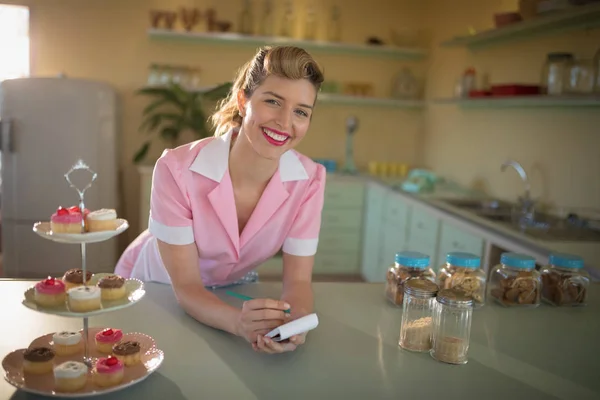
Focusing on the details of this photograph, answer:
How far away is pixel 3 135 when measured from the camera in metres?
3.84

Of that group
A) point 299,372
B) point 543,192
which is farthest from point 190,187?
point 543,192

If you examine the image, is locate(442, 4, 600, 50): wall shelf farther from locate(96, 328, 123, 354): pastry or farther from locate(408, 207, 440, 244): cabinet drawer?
locate(96, 328, 123, 354): pastry

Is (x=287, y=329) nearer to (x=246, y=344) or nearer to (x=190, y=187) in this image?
(x=246, y=344)

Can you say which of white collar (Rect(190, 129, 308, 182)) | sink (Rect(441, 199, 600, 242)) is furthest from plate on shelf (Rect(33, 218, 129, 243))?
sink (Rect(441, 199, 600, 242))

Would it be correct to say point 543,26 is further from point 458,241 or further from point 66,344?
point 66,344

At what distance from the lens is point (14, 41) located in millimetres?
4324

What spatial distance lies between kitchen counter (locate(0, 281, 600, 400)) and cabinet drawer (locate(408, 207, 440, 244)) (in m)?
1.81

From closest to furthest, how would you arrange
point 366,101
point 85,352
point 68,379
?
point 68,379 → point 85,352 → point 366,101

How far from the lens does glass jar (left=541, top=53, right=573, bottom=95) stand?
9.16ft

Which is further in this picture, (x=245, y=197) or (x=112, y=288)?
(x=245, y=197)

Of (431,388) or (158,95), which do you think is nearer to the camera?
(431,388)

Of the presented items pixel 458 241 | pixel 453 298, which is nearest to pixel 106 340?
pixel 453 298

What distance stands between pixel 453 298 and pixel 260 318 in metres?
0.39

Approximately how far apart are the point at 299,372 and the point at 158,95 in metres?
3.74
